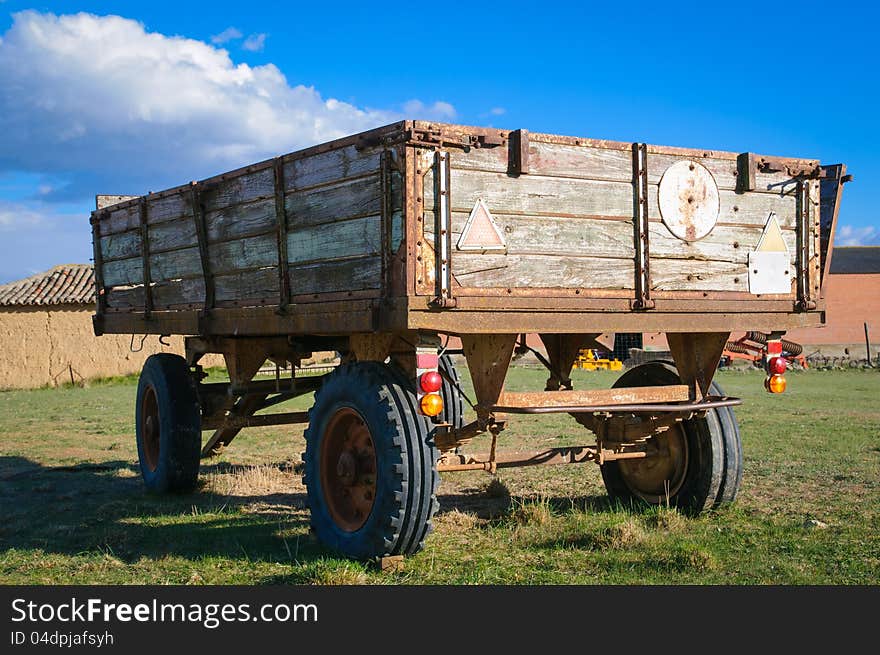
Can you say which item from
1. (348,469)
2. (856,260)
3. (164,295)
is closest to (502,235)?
(348,469)

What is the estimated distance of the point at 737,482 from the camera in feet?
21.2

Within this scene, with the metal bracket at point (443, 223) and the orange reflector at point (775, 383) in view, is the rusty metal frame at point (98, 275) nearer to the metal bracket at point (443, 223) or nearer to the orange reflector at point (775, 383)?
the metal bracket at point (443, 223)

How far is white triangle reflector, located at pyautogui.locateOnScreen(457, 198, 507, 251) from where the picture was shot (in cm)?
483

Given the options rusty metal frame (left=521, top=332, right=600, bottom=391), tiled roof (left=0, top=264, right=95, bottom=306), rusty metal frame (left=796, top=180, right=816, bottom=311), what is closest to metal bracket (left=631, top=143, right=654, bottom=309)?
rusty metal frame (left=521, top=332, right=600, bottom=391)

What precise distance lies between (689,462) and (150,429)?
15.7 feet

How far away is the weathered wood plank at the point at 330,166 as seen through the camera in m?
4.95

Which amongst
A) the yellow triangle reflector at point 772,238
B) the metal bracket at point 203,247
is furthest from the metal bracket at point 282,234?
the yellow triangle reflector at point 772,238

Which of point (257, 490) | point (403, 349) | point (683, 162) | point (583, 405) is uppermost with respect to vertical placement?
point (683, 162)

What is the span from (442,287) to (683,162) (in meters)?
1.95

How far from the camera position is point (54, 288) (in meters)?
25.5

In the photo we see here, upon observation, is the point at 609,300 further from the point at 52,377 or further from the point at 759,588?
the point at 52,377

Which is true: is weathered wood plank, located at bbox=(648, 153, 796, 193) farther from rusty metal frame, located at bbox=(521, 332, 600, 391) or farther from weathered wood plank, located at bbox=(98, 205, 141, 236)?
weathered wood plank, located at bbox=(98, 205, 141, 236)

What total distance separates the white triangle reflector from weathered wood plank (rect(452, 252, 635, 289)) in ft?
0.18

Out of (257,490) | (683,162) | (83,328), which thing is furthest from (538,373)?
(683,162)
